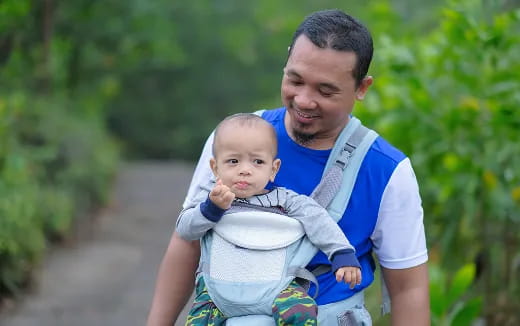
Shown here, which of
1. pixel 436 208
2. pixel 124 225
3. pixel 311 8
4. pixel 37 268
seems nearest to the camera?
pixel 436 208

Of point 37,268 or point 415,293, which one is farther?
point 37,268

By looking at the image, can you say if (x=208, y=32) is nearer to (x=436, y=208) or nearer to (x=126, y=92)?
(x=126, y=92)

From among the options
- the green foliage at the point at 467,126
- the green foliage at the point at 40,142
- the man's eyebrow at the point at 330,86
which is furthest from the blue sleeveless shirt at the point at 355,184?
the green foliage at the point at 40,142

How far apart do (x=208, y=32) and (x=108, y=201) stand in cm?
550

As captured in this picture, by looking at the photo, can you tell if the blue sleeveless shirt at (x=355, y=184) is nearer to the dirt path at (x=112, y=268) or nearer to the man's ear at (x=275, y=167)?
the man's ear at (x=275, y=167)

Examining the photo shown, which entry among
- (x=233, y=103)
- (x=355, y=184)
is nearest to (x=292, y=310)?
(x=355, y=184)

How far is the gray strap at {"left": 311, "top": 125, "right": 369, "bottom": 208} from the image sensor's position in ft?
9.62

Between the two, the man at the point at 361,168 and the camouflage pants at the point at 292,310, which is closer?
the camouflage pants at the point at 292,310

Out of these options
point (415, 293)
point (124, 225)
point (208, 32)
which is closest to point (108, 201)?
point (124, 225)

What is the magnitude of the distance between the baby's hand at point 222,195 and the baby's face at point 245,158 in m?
0.08

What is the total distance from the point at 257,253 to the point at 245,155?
0.29 meters

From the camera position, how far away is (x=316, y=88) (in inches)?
114

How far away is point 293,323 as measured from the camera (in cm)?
276

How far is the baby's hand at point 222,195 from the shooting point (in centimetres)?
278
